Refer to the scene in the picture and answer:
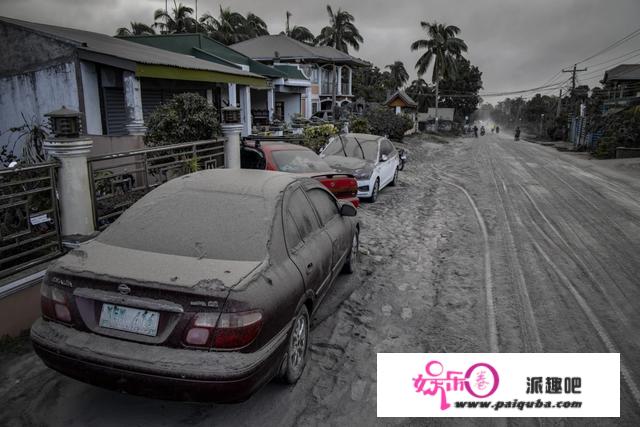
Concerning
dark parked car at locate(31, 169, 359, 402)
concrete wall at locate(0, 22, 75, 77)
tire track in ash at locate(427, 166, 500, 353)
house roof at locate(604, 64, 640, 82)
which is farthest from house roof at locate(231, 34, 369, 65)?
dark parked car at locate(31, 169, 359, 402)

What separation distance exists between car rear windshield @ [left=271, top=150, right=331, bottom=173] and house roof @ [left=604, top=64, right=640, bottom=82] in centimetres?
4865

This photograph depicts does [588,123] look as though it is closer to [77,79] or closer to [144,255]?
[77,79]

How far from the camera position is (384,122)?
29.0 meters

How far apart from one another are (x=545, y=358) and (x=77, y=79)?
38.0ft

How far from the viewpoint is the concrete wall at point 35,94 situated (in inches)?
448

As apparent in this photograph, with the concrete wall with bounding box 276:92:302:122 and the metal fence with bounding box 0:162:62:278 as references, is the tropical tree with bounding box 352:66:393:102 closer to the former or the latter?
the concrete wall with bounding box 276:92:302:122

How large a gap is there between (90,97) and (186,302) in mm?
→ 10624

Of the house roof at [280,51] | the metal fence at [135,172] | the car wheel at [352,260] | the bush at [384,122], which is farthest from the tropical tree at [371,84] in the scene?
the car wheel at [352,260]

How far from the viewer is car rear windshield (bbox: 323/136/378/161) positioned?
490 inches

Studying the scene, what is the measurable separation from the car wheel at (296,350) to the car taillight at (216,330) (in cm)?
70

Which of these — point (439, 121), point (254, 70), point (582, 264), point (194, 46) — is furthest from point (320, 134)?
point (439, 121)

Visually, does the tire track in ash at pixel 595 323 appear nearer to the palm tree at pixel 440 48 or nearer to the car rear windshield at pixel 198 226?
the car rear windshield at pixel 198 226

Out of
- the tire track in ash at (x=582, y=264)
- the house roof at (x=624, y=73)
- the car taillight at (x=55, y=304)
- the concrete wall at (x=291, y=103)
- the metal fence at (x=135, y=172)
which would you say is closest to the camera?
the car taillight at (x=55, y=304)

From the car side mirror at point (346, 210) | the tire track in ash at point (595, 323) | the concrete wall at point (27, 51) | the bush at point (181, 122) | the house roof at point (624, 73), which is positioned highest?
the house roof at point (624, 73)
